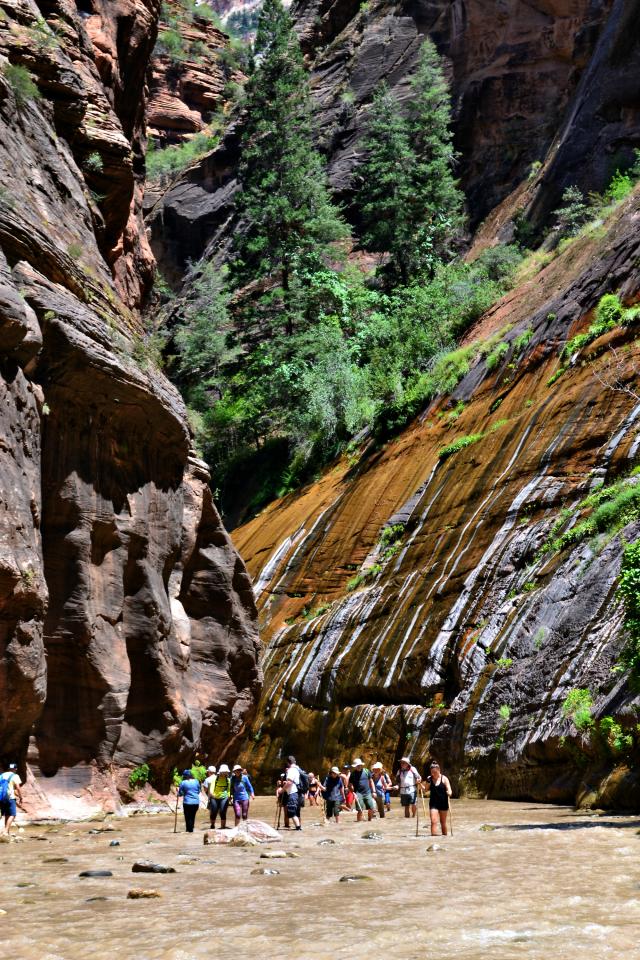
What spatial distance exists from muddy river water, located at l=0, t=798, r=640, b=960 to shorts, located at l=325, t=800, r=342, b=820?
4.93 m

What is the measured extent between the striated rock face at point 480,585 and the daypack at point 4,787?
8.88m

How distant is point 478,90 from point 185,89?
104 feet

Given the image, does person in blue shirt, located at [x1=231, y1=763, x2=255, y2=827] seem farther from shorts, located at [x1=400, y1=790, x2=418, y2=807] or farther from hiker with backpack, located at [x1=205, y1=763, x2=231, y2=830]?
shorts, located at [x1=400, y1=790, x2=418, y2=807]

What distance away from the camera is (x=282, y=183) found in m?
49.7

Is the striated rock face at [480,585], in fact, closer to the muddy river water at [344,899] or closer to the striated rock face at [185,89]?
the muddy river water at [344,899]

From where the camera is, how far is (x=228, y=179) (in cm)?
6394

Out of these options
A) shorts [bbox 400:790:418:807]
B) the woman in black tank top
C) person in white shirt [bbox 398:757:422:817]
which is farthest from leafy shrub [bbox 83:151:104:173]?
the woman in black tank top

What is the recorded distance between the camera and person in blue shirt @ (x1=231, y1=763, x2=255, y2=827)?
1675 cm

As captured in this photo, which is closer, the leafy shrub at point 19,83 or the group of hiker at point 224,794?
the group of hiker at point 224,794

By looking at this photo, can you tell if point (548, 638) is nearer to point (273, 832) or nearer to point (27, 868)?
point (273, 832)

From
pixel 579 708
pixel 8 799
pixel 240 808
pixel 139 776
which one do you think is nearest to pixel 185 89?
pixel 139 776

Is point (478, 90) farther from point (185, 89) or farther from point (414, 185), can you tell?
point (185, 89)

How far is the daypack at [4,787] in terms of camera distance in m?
13.7

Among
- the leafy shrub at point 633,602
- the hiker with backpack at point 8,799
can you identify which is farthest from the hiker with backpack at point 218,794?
the leafy shrub at point 633,602
